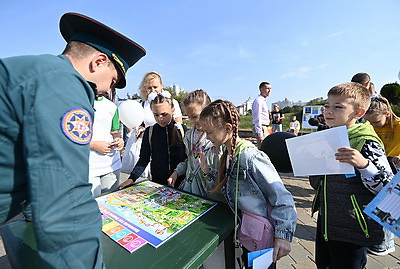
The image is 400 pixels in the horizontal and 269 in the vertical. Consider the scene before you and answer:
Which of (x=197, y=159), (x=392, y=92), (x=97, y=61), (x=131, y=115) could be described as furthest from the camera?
(x=392, y=92)

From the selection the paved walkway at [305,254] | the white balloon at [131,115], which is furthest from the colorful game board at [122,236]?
the white balloon at [131,115]

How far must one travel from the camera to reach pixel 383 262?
1.96 m

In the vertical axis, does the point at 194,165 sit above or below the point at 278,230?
above

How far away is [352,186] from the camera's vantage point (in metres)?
1.25

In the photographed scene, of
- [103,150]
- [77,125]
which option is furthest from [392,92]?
[77,125]

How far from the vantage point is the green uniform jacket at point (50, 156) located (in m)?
0.54

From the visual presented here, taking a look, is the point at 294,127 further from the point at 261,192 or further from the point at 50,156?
the point at 50,156

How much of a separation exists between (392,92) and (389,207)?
14.0m

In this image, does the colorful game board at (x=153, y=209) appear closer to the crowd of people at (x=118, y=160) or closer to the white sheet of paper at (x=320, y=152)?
the crowd of people at (x=118, y=160)

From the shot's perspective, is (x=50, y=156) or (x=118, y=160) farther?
(x=118, y=160)

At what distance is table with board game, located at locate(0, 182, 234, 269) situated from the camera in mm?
813

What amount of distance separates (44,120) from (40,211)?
0.24 m

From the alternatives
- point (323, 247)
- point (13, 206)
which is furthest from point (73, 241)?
point (323, 247)

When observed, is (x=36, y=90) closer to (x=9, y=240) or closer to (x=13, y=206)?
(x=13, y=206)
